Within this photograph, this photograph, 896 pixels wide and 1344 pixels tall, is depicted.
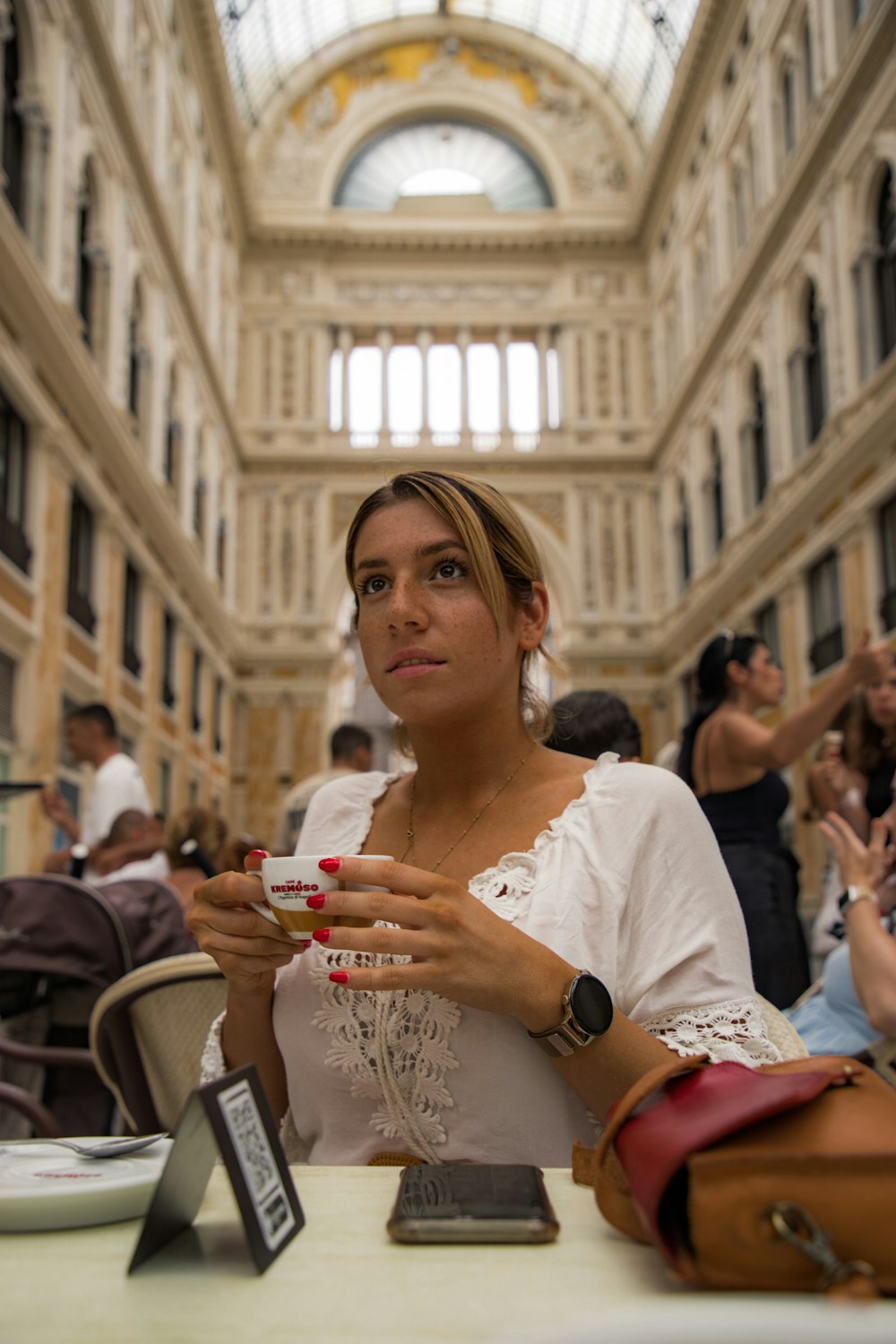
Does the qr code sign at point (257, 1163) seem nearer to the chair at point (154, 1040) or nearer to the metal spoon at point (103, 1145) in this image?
the metal spoon at point (103, 1145)

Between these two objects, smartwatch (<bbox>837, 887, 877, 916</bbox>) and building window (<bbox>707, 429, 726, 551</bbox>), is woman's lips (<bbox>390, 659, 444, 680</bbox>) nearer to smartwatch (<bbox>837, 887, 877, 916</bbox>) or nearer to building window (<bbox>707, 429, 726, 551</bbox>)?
smartwatch (<bbox>837, 887, 877, 916</bbox>)

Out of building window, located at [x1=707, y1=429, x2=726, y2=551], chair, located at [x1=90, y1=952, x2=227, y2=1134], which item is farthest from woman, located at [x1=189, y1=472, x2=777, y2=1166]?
building window, located at [x1=707, y1=429, x2=726, y2=551]

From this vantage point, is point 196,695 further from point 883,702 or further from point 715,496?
point 883,702

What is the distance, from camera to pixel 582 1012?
119cm

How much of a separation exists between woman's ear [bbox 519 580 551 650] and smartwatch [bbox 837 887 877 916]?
1.22 meters

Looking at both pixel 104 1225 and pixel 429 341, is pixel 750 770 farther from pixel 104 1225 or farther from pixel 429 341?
pixel 429 341

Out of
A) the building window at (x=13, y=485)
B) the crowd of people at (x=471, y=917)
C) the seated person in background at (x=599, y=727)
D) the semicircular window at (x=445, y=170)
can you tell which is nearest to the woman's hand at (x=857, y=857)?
the seated person in background at (x=599, y=727)

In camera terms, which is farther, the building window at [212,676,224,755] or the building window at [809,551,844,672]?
the building window at [212,676,224,755]

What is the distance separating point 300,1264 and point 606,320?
23.2 metres

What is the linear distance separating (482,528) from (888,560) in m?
11.3

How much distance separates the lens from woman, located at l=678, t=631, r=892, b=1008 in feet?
10.9

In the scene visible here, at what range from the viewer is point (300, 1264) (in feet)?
2.61

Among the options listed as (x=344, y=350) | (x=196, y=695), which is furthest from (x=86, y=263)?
(x=344, y=350)

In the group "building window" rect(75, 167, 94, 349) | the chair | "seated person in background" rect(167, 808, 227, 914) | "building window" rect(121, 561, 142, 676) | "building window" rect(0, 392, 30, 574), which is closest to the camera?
the chair
